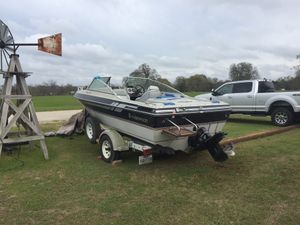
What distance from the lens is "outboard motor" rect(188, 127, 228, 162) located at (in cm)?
619

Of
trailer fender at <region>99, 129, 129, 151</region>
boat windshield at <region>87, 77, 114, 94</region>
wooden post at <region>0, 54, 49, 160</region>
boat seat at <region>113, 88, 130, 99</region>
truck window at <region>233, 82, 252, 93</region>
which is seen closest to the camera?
trailer fender at <region>99, 129, 129, 151</region>

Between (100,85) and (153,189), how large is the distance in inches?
151

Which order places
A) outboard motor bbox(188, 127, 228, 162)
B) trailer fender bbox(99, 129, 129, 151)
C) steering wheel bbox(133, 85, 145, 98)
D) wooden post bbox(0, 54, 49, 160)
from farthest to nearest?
steering wheel bbox(133, 85, 145, 98) → wooden post bbox(0, 54, 49, 160) → trailer fender bbox(99, 129, 129, 151) → outboard motor bbox(188, 127, 228, 162)

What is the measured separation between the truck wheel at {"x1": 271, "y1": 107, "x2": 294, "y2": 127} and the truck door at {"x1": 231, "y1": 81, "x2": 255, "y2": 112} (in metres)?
1.00

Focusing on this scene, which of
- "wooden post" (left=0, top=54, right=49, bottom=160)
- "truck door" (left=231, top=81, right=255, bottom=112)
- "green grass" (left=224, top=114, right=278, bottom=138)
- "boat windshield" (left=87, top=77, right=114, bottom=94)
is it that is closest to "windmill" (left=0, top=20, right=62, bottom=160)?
"wooden post" (left=0, top=54, right=49, bottom=160)

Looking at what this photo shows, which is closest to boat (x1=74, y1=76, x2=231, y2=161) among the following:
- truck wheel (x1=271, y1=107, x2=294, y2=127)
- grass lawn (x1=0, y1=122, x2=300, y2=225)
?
grass lawn (x1=0, y1=122, x2=300, y2=225)

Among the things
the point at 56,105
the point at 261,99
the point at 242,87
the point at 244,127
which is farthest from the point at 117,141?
the point at 56,105

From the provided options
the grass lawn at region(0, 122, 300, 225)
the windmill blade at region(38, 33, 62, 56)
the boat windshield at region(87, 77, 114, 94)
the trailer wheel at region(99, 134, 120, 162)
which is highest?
the windmill blade at region(38, 33, 62, 56)

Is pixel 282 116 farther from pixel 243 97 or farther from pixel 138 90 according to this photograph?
pixel 138 90

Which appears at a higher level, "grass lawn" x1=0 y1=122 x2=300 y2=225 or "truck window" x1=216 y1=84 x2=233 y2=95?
"truck window" x1=216 y1=84 x2=233 y2=95

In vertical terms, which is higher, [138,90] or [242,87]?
[242,87]

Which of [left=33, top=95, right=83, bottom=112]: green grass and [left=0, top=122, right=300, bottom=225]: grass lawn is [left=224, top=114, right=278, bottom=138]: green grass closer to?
[left=0, top=122, right=300, bottom=225]: grass lawn

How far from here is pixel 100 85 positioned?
8.46 meters

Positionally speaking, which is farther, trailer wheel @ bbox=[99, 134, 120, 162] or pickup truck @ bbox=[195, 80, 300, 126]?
pickup truck @ bbox=[195, 80, 300, 126]
